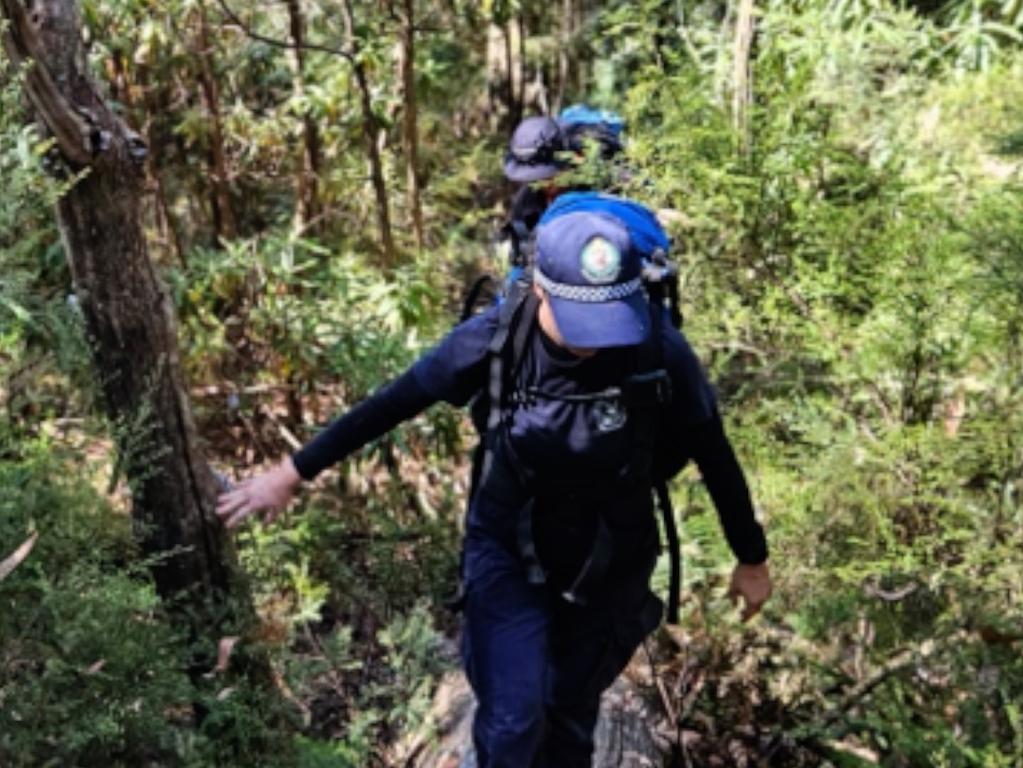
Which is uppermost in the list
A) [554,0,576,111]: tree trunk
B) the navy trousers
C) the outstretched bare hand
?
the outstretched bare hand

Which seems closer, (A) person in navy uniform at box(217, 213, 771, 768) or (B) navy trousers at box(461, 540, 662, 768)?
(A) person in navy uniform at box(217, 213, 771, 768)

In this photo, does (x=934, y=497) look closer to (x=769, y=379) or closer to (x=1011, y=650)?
(x=1011, y=650)

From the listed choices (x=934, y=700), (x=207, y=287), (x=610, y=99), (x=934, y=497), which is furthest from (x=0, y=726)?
(x=610, y=99)

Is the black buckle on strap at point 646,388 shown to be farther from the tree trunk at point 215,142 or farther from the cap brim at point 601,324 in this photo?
the tree trunk at point 215,142

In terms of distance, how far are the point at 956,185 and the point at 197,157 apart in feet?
13.3

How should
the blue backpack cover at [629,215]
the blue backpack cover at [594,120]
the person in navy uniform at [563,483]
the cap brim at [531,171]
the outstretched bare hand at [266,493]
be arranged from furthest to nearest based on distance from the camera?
1. the cap brim at [531,171]
2. the blue backpack cover at [594,120]
3. the outstretched bare hand at [266,493]
4. the blue backpack cover at [629,215]
5. the person in navy uniform at [563,483]

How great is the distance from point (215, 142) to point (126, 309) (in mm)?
3102

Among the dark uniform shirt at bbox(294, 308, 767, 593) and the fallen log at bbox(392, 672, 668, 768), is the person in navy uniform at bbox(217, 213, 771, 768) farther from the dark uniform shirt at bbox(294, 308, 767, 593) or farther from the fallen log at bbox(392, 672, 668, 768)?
the fallen log at bbox(392, 672, 668, 768)

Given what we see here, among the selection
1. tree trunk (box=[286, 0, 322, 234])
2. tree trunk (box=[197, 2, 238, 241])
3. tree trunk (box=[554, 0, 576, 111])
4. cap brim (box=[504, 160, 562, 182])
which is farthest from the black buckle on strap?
tree trunk (box=[554, 0, 576, 111])

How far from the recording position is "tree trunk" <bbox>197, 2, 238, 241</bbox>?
5.17 meters

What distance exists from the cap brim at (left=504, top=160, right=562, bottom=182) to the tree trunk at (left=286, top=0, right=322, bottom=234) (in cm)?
156

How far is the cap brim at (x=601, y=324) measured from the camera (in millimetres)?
2238

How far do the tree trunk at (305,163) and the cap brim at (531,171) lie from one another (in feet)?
5.11

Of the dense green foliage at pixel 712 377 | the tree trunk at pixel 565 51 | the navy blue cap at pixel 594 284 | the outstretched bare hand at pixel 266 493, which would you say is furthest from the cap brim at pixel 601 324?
the tree trunk at pixel 565 51
